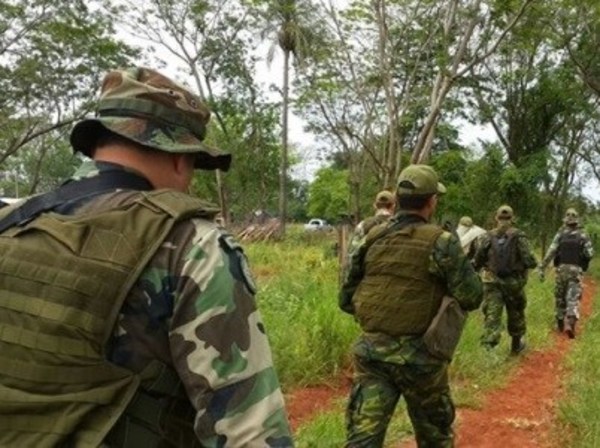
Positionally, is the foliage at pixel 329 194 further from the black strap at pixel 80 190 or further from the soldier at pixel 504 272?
the black strap at pixel 80 190

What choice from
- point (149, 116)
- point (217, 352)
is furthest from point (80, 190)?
point (217, 352)

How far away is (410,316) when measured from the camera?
10.7 feet

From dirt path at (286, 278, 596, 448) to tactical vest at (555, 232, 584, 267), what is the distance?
7.92 feet

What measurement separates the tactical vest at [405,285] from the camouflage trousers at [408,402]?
0.20 meters

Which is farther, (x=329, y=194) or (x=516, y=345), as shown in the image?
(x=329, y=194)

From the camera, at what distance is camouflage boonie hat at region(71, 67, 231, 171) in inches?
55.8

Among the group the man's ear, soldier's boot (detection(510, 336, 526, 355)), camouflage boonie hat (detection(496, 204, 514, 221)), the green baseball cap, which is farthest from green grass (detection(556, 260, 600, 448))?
the man's ear

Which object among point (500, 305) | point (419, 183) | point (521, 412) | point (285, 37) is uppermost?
point (285, 37)

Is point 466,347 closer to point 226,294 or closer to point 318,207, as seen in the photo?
point 226,294

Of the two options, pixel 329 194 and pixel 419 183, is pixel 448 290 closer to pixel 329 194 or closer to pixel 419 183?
pixel 419 183

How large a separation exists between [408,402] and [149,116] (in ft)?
7.72

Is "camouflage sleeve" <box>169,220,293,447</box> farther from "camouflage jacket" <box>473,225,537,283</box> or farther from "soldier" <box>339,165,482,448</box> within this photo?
"camouflage jacket" <box>473,225,537,283</box>

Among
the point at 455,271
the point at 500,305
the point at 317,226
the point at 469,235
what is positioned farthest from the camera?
the point at 317,226

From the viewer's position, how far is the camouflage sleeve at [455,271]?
125 inches
